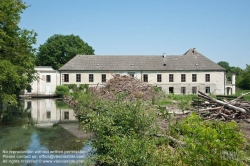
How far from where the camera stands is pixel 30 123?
16.6 metres

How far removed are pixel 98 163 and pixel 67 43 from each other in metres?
55.2

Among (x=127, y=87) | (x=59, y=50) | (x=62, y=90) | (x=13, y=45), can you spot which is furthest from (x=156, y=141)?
(x=59, y=50)

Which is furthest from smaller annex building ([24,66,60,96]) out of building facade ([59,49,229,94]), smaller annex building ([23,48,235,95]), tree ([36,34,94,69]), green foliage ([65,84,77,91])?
tree ([36,34,94,69])

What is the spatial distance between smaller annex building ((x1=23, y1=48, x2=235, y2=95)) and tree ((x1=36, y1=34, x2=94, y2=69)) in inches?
718

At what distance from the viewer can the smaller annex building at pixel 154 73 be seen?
40.3 meters

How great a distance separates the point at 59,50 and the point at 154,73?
1105 inches

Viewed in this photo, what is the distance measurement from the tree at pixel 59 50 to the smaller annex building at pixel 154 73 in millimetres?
18232

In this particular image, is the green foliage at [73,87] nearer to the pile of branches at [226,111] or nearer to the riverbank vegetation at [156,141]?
the pile of branches at [226,111]

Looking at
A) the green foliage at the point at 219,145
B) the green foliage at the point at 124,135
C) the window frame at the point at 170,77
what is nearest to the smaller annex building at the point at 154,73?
the window frame at the point at 170,77

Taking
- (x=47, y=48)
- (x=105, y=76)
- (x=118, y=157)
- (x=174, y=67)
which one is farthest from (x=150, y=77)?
(x=118, y=157)

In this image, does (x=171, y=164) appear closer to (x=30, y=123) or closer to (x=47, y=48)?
(x=30, y=123)

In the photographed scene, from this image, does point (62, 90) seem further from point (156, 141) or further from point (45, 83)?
point (156, 141)

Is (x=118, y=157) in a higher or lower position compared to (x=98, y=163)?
higher

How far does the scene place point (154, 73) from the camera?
40938 mm
